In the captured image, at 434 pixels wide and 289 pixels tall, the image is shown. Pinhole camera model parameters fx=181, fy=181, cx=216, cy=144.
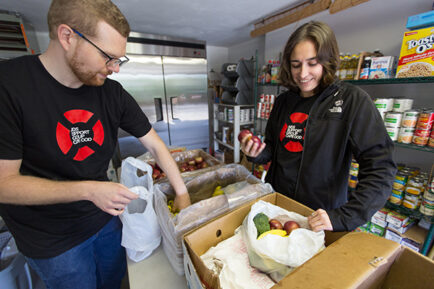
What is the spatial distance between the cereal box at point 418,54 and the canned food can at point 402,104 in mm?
166

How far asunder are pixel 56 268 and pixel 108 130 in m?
0.56

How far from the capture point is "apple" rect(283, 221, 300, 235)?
585 millimetres

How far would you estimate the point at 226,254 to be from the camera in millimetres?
563

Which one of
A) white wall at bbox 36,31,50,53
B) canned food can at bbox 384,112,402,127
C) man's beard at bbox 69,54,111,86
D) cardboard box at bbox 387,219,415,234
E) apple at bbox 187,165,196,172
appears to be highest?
white wall at bbox 36,31,50,53

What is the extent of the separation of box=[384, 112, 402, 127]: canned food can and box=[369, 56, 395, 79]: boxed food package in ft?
0.88

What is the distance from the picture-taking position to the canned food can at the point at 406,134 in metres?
1.21

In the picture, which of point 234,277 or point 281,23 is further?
point 281,23

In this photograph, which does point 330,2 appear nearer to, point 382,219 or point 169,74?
point 382,219

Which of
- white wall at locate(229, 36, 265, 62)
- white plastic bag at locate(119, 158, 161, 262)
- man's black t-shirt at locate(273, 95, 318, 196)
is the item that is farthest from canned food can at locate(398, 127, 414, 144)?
white wall at locate(229, 36, 265, 62)

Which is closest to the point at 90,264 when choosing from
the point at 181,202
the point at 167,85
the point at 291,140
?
the point at 181,202

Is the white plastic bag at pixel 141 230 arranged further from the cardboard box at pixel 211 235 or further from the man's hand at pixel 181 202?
the cardboard box at pixel 211 235

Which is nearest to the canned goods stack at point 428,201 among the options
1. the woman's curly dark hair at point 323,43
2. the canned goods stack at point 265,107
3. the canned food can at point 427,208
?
the canned food can at point 427,208

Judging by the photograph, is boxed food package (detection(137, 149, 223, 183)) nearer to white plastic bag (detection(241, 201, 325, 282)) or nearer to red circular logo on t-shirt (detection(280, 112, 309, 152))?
red circular logo on t-shirt (detection(280, 112, 309, 152))

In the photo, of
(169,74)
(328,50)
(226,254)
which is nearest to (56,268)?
(226,254)
